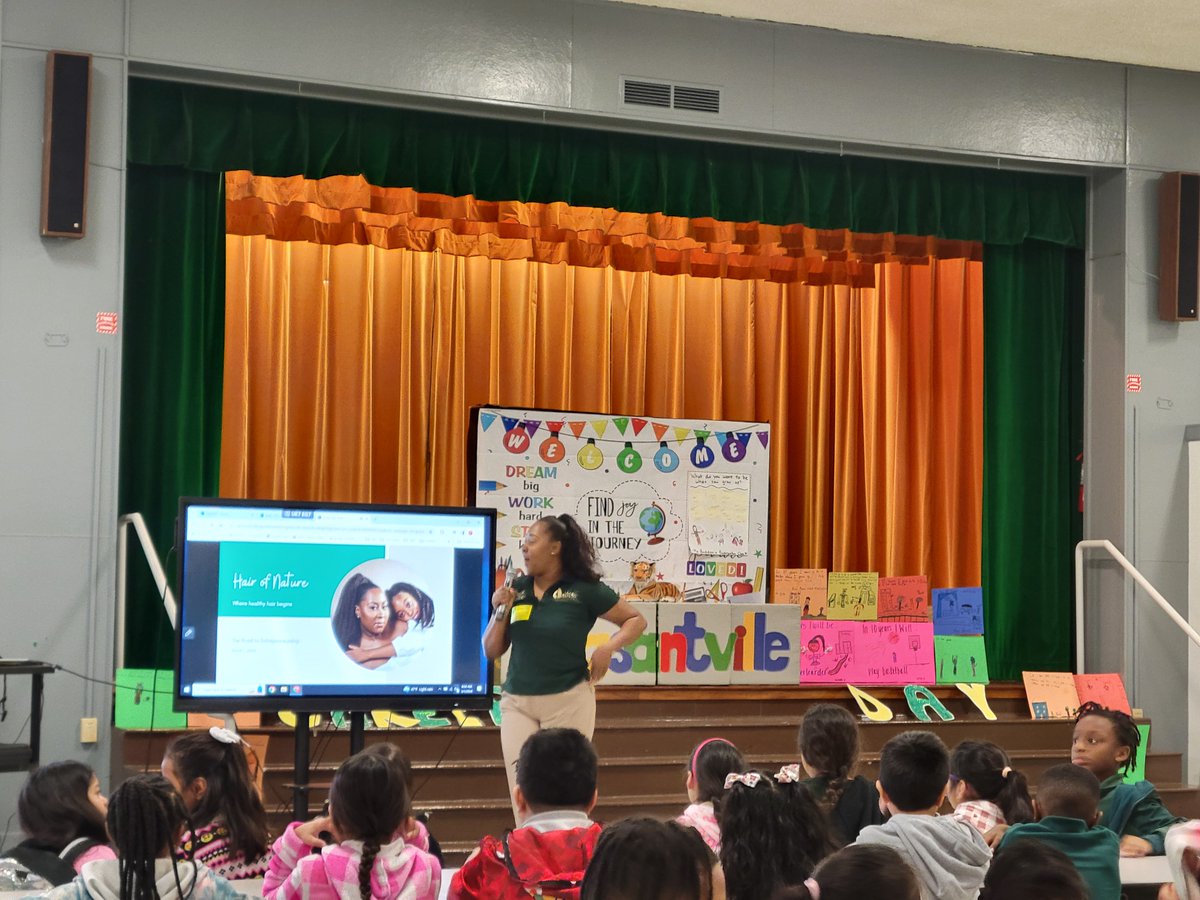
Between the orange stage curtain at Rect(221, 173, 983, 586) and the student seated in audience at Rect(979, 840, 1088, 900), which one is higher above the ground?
the orange stage curtain at Rect(221, 173, 983, 586)

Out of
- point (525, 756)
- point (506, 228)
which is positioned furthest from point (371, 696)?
point (506, 228)

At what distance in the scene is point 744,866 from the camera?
8.18ft

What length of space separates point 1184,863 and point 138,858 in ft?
5.32

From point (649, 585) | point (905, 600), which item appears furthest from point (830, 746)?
point (905, 600)

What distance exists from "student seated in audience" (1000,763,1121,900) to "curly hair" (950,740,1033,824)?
381 mm

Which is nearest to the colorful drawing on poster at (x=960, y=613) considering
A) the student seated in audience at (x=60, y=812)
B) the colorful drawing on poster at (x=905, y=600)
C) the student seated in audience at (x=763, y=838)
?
the colorful drawing on poster at (x=905, y=600)

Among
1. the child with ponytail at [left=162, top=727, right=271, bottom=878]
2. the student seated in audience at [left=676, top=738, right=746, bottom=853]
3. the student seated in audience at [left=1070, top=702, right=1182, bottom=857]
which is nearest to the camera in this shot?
the child with ponytail at [left=162, top=727, right=271, bottom=878]

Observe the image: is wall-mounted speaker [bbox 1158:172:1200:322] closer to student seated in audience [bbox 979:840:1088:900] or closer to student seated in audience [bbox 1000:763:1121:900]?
student seated in audience [bbox 1000:763:1121:900]

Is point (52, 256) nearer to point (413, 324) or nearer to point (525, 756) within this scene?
point (413, 324)

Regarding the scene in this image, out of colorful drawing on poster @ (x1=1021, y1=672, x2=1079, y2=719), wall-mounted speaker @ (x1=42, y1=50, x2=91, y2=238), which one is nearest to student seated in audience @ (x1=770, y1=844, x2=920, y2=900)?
wall-mounted speaker @ (x1=42, y1=50, x2=91, y2=238)

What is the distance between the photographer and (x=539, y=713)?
4309 millimetres

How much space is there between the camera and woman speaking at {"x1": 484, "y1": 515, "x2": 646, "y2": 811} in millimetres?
4309

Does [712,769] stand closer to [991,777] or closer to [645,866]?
[991,777]

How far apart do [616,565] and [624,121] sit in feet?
7.43
